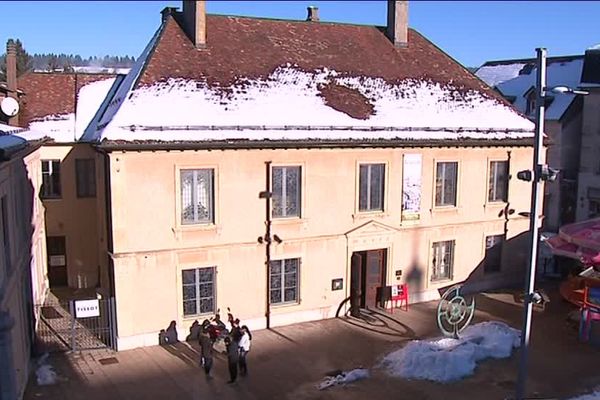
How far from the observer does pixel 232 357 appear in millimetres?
17391

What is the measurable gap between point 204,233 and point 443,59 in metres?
15.1

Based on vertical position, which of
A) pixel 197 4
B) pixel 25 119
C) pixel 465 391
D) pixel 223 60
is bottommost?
pixel 465 391

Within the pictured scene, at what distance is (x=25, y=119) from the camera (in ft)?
90.1

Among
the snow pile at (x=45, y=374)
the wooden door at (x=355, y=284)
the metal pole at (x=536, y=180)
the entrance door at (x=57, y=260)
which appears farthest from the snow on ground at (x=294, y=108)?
the metal pole at (x=536, y=180)

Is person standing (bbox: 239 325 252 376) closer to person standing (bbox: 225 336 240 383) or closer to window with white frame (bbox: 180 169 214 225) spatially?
person standing (bbox: 225 336 240 383)

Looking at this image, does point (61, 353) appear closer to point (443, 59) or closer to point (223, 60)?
point (223, 60)

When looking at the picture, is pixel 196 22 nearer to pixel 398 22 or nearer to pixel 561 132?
pixel 398 22

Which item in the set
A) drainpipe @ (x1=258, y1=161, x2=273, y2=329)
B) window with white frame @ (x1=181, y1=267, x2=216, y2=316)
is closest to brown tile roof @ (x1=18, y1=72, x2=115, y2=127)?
drainpipe @ (x1=258, y1=161, x2=273, y2=329)

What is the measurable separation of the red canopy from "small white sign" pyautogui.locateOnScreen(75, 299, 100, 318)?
17.0 meters

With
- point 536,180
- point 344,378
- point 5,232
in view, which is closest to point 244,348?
point 344,378

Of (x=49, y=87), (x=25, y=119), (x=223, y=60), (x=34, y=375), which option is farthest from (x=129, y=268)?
(x=49, y=87)

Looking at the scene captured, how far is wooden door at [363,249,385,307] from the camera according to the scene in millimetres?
23812

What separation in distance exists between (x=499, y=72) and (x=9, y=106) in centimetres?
3439

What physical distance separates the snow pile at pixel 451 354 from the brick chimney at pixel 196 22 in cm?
1357
